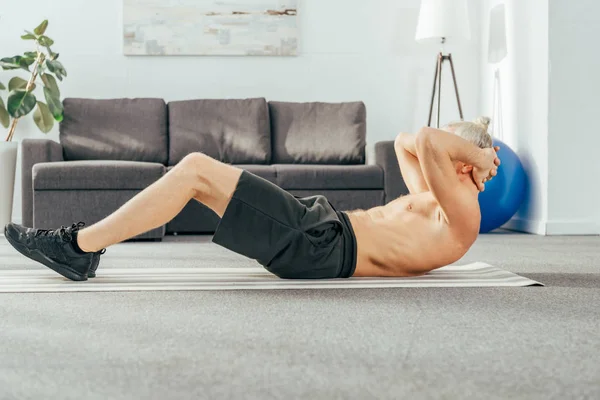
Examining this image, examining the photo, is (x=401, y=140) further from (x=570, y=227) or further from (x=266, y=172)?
(x=570, y=227)

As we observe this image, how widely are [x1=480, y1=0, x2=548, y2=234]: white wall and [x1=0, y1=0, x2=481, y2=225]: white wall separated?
0.60m

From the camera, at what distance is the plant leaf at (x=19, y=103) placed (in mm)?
5265

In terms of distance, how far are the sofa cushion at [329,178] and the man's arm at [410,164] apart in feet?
7.29

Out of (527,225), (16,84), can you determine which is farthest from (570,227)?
(16,84)

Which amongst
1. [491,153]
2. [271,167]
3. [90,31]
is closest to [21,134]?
[90,31]

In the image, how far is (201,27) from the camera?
6.06 meters

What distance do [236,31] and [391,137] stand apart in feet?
4.72

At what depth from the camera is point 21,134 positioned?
19.6 ft

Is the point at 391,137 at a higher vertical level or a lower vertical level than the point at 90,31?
lower

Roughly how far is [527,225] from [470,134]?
3216mm

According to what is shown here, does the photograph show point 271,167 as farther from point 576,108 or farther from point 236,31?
point 576,108

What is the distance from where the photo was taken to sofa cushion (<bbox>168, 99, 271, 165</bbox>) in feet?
18.0

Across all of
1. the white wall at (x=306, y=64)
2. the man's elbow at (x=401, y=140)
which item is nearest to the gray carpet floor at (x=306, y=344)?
the man's elbow at (x=401, y=140)

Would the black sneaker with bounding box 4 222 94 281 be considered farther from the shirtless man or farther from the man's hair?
the man's hair
